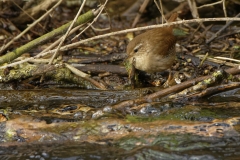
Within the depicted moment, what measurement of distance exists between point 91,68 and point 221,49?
2.10m

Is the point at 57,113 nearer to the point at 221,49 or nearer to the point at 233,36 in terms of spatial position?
the point at 221,49

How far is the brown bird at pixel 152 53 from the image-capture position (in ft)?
19.6

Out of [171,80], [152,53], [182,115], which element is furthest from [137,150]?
[152,53]

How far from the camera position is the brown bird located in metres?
5.97

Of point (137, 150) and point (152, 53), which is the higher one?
point (152, 53)

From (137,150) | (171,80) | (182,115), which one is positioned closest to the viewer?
(137,150)

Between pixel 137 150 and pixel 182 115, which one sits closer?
pixel 137 150

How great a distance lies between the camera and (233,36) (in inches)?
293

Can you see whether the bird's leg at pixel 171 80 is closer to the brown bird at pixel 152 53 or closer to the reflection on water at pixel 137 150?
the brown bird at pixel 152 53

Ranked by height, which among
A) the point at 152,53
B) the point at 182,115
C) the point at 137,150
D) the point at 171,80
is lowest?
the point at 137,150

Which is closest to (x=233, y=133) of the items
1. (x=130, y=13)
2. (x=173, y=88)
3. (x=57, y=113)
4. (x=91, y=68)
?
(x=173, y=88)

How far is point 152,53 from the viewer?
6.05 meters

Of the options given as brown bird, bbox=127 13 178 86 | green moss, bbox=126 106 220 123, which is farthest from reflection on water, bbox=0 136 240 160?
brown bird, bbox=127 13 178 86

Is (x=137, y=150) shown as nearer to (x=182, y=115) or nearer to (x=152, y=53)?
(x=182, y=115)
